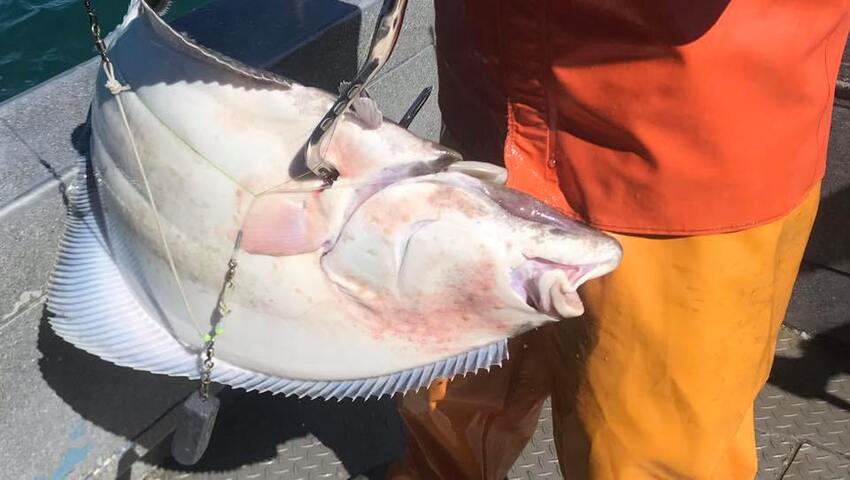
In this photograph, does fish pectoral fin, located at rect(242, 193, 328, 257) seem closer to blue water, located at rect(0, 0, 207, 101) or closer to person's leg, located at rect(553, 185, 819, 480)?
person's leg, located at rect(553, 185, 819, 480)

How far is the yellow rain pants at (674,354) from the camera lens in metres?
1.45

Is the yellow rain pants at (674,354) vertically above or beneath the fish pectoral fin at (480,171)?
beneath

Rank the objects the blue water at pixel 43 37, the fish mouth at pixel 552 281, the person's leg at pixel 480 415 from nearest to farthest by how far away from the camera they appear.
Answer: the fish mouth at pixel 552 281 → the person's leg at pixel 480 415 → the blue water at pixel 43 37

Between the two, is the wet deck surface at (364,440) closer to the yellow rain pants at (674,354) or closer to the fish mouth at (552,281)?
the yellow rain pants at (674,354)

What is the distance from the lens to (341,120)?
1.10 metres

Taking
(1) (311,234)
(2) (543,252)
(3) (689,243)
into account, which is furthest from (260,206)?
(3) (689,243)

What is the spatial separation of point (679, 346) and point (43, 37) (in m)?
4.31

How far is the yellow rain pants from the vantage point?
145 cm

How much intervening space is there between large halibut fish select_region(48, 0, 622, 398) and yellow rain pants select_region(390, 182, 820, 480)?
36 centimetres

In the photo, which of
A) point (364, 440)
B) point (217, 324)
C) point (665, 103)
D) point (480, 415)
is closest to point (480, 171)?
point (665, 103)

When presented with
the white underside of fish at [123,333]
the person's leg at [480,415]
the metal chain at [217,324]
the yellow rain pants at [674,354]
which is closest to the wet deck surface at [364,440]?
the person's leg at [480,415]

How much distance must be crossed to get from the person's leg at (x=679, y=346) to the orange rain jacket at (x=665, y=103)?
63 millimetres

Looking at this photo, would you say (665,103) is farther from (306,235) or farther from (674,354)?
(306,235)

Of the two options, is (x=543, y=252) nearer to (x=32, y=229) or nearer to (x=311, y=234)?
(x=311, y=234)
